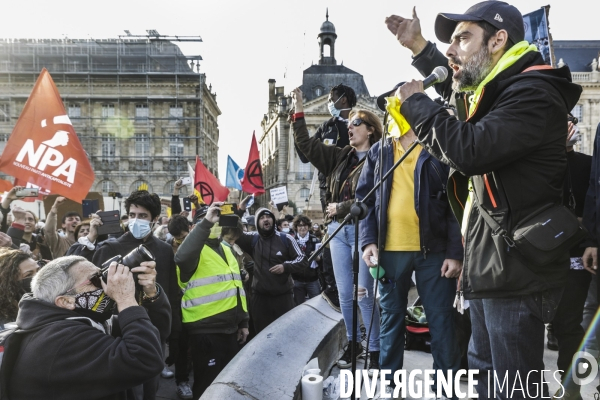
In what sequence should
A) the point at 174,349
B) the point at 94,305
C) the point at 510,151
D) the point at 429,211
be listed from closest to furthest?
the point at 510,151
the point at 94,305
the point at 429,211
the point at 174,349

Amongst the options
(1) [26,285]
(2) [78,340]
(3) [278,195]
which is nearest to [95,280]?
(2) [78,340]

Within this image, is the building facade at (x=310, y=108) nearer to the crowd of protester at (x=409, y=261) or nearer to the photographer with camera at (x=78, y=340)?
the crowd of protester at (x=409, y=261)

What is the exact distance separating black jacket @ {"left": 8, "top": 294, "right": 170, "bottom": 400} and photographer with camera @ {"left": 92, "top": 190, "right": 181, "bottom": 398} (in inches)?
77.8

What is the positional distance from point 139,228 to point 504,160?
3372 millimetres

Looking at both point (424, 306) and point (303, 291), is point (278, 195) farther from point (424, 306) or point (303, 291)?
point (424, 306)

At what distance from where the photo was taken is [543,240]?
6.53 ft

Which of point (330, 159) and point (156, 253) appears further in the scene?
point (156, 253)

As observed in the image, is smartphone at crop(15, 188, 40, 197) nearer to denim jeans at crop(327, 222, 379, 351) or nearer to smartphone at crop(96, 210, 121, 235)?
smartphone at crop(96, 210, 121, 235)

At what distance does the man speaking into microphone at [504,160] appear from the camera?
6.65 ft

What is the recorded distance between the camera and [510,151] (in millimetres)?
2004

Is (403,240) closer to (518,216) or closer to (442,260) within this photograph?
(442,260)

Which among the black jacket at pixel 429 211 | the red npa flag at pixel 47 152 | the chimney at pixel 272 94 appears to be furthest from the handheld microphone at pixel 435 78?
the chimney at pixel 272 94

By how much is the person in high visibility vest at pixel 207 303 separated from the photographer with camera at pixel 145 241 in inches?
4.5

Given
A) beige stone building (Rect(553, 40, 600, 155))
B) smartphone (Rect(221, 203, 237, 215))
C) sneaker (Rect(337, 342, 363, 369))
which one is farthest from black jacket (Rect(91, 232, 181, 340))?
beige stone building (Rect(553, 40, 600, 155))
